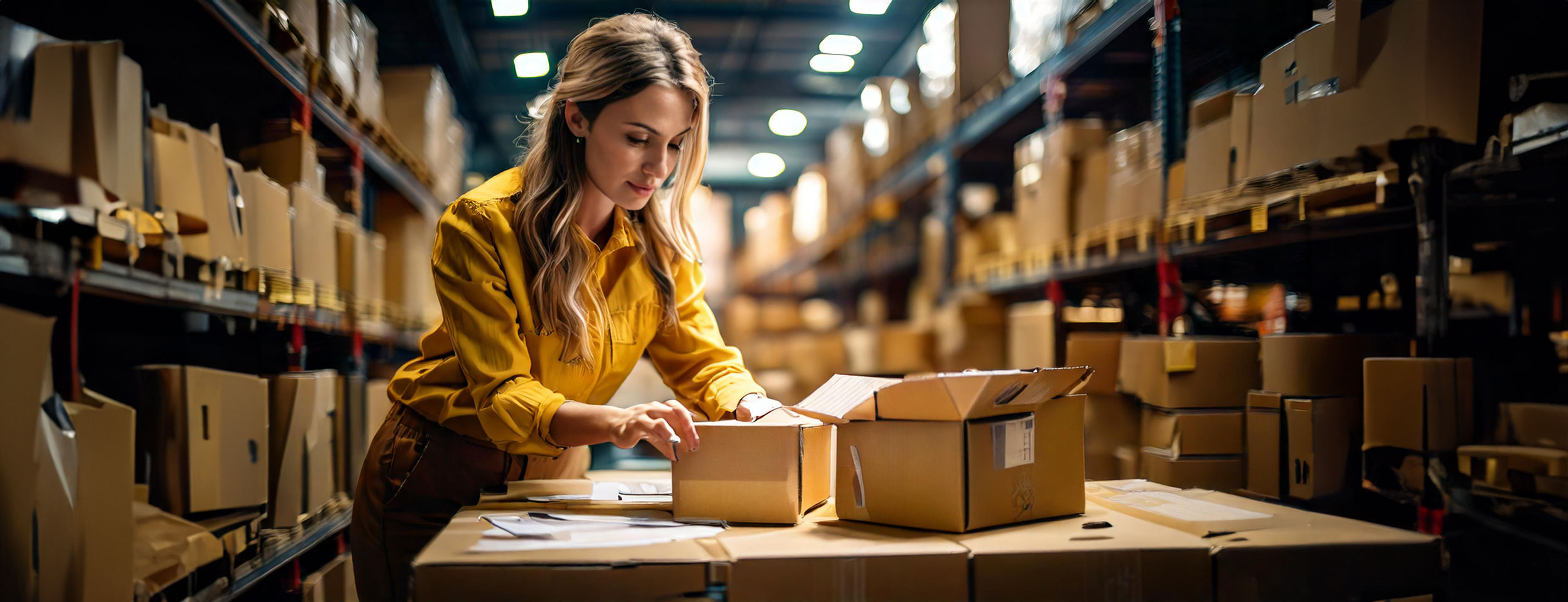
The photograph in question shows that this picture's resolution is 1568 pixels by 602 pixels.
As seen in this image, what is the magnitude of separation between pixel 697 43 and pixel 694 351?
11.1ft

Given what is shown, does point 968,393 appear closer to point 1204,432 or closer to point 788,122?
point 1204,432

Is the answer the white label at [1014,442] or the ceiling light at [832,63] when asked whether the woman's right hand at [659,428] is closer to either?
the white label at [1014,442]

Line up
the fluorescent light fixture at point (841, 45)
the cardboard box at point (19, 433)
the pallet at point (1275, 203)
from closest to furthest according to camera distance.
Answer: the cardboard box at point (19, 433) < the pallet at point (1275, 203) < the fluorescent light fixture at point (841, 45)

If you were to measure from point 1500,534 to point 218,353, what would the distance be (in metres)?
3.39

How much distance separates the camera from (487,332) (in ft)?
4.98

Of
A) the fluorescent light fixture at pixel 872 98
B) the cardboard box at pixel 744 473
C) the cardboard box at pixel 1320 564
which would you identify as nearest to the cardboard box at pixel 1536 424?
the cardboard box at pixel 1320 564

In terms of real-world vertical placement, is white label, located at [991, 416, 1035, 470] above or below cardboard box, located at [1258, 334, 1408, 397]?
below

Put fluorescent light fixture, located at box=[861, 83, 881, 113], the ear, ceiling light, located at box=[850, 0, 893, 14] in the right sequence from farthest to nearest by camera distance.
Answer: fluorescent light fixture, located at box=[861, 83, 881, 113], ceiling light, located at box=[850, 0, 893, 14], the ear

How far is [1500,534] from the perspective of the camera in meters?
1.70

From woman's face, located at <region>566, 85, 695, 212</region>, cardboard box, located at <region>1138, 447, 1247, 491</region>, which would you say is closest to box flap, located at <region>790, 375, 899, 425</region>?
woman's face, located at <region>566, 85, 695, 212</region>

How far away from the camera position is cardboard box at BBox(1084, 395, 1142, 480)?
8.57 ft

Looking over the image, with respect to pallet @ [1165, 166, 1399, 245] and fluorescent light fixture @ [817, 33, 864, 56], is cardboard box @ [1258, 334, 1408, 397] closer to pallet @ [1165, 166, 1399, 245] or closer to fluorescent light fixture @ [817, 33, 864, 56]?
pallet @ [1165, 166, 1399, 245]

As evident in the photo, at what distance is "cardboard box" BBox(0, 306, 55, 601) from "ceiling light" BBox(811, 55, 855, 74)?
4.12 m

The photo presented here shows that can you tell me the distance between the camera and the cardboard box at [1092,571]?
120cm
